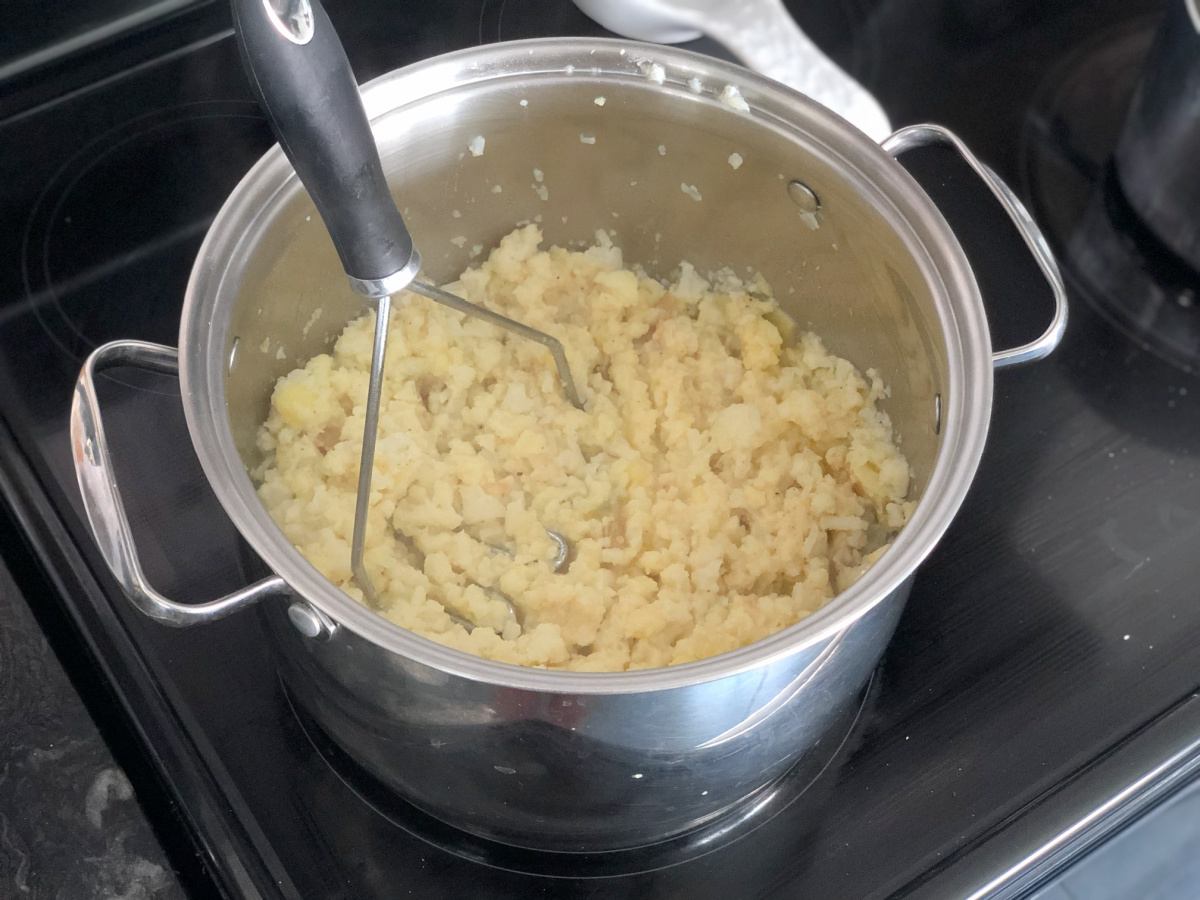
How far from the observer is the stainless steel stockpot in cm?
57

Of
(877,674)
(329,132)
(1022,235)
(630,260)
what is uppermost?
(329,132)

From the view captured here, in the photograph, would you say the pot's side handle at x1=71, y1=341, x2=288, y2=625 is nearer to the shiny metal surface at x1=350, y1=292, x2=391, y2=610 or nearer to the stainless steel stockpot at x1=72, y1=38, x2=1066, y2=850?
the stainless steel stockpot at x1=72, y1=38, x2=1066, y2=850

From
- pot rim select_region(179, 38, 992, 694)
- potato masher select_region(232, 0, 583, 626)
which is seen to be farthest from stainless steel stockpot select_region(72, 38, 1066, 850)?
potato masher select_region(232, 0, 583, 626)

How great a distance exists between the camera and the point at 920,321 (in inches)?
29.6

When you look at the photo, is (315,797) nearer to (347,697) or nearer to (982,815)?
(347,697)

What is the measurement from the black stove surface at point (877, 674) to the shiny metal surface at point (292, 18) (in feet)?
1.45

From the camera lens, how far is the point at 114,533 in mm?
567

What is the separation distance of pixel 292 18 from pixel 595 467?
433mm

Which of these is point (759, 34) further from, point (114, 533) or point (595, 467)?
point (114, 533)

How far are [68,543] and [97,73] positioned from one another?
45 centimetres

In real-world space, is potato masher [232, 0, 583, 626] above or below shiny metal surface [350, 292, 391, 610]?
above

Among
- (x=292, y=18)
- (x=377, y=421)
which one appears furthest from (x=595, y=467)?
(x=292, y=18)

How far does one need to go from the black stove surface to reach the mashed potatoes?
10 cm

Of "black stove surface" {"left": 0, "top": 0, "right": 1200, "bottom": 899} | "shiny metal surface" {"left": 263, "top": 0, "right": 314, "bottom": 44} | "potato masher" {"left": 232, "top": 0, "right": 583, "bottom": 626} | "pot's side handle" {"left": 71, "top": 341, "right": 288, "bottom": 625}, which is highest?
"shiny metal surface" {"left": 263, "top": 0, "right": 314, "bottom": 44}
